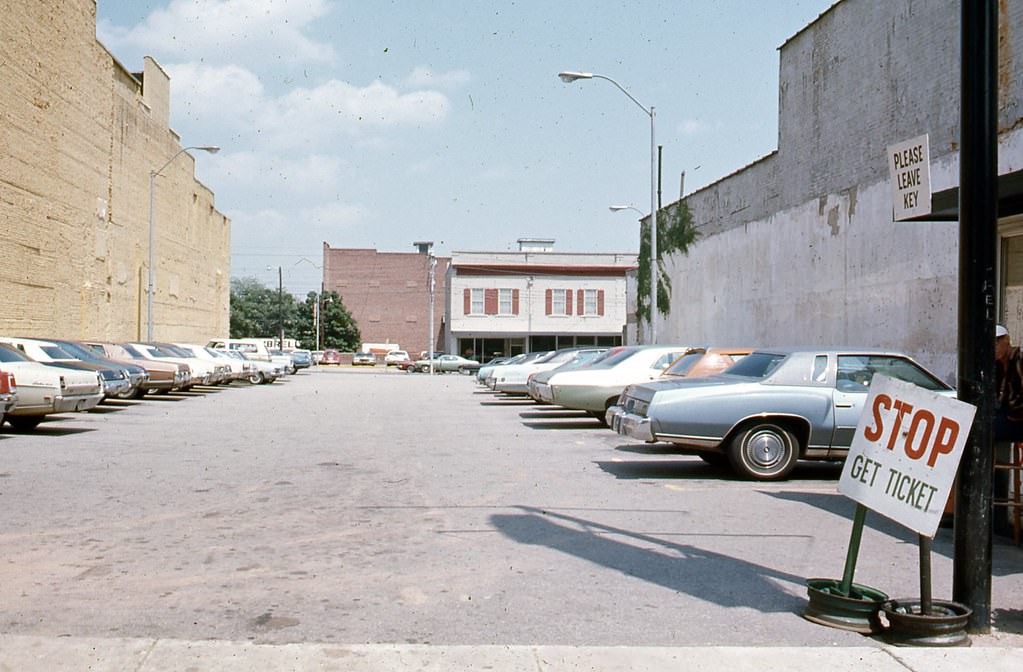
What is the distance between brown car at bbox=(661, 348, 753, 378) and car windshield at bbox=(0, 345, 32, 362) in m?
10.8

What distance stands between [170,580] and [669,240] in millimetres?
30341

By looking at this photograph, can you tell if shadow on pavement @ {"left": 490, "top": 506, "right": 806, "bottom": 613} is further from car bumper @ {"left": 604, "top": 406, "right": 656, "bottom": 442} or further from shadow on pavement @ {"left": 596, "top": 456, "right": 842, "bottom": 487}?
shadow on pavement @ {"left": 596, "top": 456, "right": 842, "bottom": 487}

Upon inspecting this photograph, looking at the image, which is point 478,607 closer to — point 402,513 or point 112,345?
point 402,513

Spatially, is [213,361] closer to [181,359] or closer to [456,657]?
[181,359]

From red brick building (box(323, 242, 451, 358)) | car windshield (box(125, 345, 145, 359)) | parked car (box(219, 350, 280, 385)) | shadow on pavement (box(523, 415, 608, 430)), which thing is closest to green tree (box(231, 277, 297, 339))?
red brick building (box(323, 242, 451, 358))

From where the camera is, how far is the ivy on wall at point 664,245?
33781 mm

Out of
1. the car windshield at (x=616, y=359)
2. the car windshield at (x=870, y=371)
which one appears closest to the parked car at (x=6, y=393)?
the car windshield at (x=616, y=359)

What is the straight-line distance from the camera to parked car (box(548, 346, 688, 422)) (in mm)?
18344

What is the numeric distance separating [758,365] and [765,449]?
1.13 m

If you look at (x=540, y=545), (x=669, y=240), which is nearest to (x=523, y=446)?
(x=540, y=545)

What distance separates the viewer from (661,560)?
24.2 feet

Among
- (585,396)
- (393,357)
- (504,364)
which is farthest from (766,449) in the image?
(393,357)

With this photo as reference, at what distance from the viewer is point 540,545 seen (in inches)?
309

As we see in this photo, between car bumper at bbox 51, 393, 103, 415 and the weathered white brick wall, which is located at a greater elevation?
the weathered white brick wall
